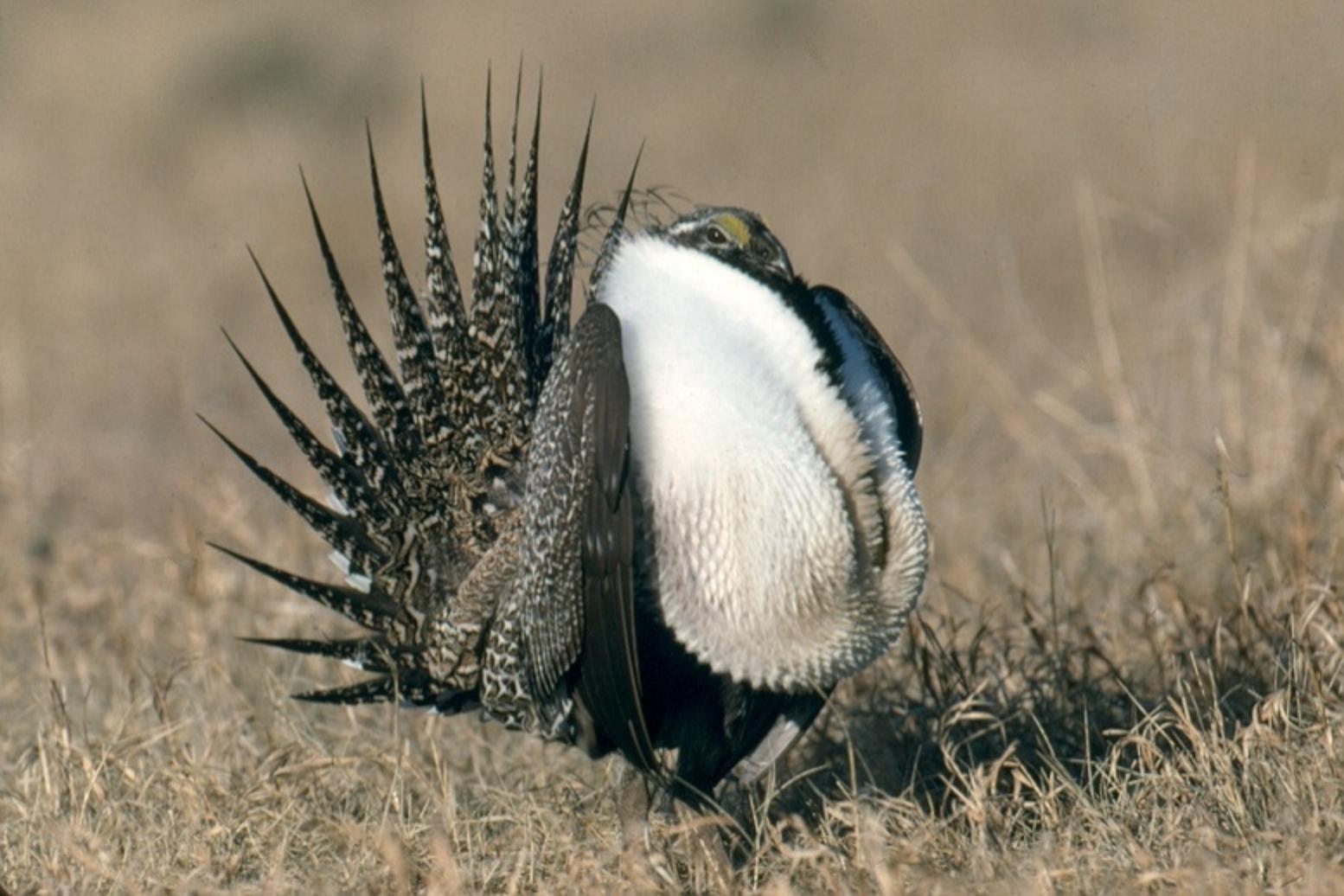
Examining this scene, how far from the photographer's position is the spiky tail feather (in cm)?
301

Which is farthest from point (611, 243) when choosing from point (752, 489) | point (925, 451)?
point (925, 451)

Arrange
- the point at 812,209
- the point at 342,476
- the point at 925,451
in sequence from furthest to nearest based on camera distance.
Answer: the point at 812,209, the point at 925,451, the point at 342,476

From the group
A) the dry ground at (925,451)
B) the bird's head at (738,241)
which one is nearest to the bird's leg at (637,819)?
the dry ground at (925,451)

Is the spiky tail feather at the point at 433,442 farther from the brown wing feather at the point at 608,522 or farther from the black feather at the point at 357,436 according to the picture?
the brown wing feather at the point at 608,522

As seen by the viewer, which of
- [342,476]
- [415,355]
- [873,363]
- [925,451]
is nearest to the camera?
[873,363]


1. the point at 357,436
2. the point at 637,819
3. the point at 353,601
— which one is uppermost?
the point at 357,436

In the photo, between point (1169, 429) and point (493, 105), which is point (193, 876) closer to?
point (1169, 429)

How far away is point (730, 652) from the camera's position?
258 centimetres

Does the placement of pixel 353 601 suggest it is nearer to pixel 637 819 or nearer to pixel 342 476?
pixel 342 476

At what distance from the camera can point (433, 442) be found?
306 centimetres

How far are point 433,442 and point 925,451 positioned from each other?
2563mm

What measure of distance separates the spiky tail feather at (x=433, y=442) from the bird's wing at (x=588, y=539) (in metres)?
0.30

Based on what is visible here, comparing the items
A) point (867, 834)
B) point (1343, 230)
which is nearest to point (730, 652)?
point (867, 834)

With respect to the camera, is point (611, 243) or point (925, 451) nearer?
point (611, 243)
